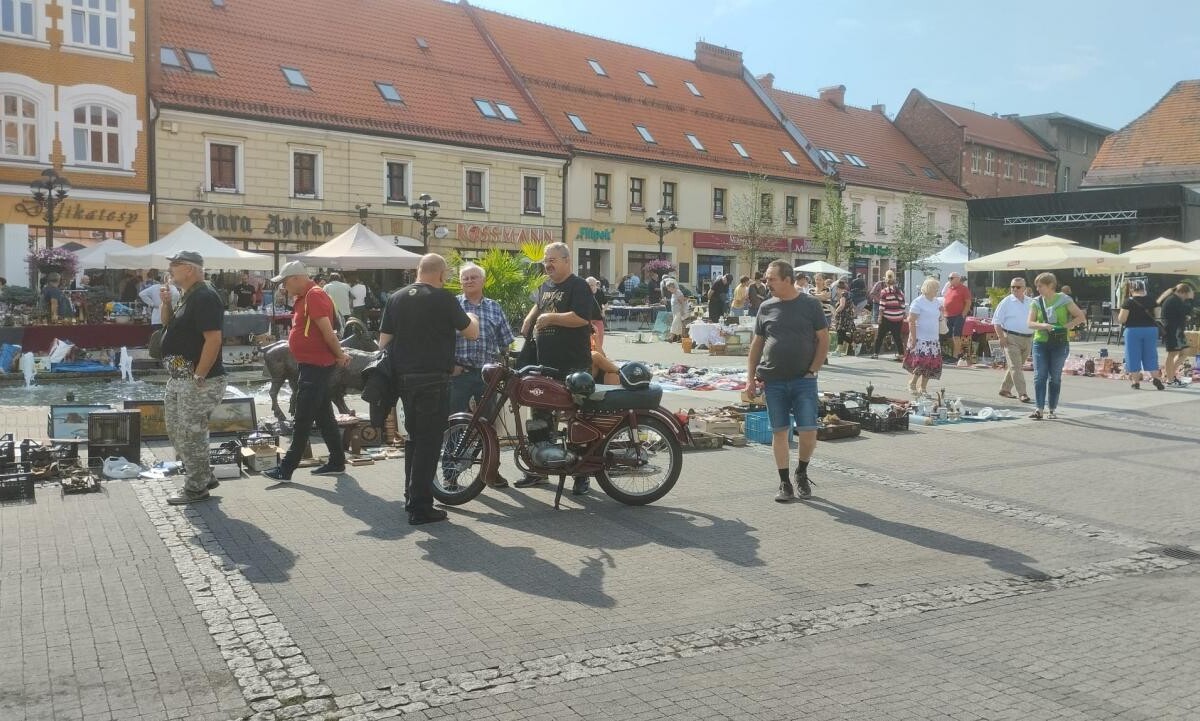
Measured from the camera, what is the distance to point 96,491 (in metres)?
7.87

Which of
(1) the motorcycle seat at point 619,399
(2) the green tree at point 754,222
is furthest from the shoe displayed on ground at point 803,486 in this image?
(2) the green tree at point 754,222

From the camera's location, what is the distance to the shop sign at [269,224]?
29.9 m

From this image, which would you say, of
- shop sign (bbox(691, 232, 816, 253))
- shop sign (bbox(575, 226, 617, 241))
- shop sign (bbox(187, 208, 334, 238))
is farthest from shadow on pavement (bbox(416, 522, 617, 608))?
shop sign (bbox(691, 232, 816, 253))

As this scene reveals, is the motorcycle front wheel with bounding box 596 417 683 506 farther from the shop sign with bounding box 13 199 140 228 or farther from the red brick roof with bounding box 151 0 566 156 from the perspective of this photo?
the red brick roof with bounding box 151 0 566 156

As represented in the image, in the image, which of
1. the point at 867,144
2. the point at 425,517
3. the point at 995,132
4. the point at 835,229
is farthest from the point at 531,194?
the point at 995,132

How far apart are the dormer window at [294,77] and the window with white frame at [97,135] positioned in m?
5.83

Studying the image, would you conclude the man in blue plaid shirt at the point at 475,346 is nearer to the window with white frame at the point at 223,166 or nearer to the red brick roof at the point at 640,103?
the window with white frame at the point at 223,166

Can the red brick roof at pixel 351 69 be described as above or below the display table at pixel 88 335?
above

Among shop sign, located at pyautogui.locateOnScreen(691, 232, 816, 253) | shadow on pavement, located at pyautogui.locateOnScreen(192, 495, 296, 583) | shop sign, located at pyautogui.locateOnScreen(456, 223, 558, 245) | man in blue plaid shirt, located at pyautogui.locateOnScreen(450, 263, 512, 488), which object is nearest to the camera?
shadow on pavement, located at pyautogui.locateOnScreen(192, 495, 296, 583)

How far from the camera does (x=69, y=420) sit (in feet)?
30.8

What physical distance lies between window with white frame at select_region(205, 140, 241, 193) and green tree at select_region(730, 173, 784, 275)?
21773mm

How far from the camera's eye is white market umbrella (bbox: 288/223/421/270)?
18.8 m

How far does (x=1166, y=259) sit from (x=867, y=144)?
107ft

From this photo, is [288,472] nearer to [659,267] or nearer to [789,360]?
[789,360]
